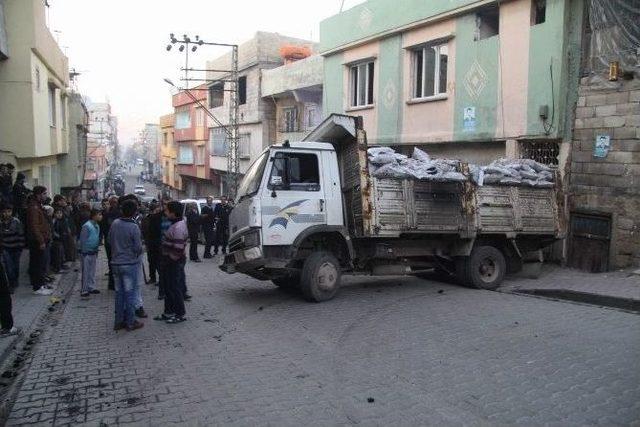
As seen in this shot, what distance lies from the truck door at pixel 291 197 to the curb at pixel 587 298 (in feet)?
13.4

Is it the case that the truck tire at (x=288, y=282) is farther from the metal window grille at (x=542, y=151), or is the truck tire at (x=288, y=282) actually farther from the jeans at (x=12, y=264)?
the metal window grille at (x=542, y=151)

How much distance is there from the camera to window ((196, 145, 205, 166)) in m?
42.1

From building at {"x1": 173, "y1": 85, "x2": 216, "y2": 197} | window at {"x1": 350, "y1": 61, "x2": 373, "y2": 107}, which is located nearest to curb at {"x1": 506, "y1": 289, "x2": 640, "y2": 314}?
window at {"x1": 350, "y1": 61, "x2": 373, "y2": 107}

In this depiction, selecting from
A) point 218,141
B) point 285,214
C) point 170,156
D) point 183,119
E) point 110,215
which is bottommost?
point 110,215

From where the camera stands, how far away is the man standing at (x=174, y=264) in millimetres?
7367

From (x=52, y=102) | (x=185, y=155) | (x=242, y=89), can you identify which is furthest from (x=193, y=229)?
(x=185, y=155)

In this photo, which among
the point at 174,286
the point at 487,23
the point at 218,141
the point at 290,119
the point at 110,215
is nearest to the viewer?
the point at 174,286

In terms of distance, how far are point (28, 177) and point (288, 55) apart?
15253 mm

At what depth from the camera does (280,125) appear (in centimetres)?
2883

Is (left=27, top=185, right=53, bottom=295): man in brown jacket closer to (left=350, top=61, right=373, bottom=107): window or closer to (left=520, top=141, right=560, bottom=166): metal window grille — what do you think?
(left=520, top=141, right=560, bottom=166): metal window grille

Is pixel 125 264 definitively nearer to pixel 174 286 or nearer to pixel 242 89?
pixel 174 286

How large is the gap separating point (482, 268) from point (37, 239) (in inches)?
310

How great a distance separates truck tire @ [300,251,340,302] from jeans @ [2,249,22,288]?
4937 mm

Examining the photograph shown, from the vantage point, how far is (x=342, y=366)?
223 inches
